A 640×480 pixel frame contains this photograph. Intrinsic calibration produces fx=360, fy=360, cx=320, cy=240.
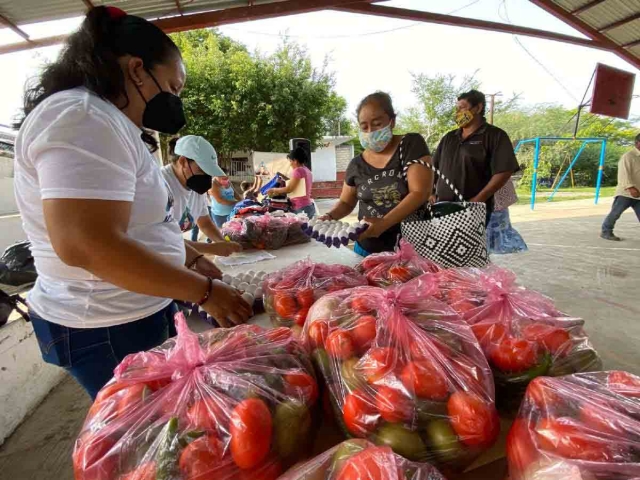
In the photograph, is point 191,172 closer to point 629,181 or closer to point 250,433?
point 250,433

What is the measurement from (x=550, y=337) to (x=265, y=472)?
25.2 inches

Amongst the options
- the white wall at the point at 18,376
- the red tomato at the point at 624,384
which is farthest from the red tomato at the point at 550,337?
the white wall at the point at 18,376

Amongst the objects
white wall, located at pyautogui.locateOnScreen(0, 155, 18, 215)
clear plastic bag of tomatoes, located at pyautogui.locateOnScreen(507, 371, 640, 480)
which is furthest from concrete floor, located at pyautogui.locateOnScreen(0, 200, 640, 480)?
white wall, located at pyautogui.locateOnScreen(0, 155, 18, 215)

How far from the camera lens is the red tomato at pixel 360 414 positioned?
0.61 metres

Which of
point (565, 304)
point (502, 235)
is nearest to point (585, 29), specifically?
point (565, 304)

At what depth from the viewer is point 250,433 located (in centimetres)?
54

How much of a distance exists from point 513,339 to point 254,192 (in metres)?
6.14

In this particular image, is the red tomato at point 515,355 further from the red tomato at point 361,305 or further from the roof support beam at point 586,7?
the roof support beam at point 586,7

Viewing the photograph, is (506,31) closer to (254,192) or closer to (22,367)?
(254,192)

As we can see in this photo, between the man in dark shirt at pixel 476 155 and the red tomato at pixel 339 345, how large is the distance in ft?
7.31

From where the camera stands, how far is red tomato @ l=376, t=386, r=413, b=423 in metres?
0.60

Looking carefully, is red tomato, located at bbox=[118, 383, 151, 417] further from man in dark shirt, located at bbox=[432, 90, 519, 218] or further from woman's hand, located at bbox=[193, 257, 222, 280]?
man in dark shirt, located at bbox=[432, 90, 519, 218]

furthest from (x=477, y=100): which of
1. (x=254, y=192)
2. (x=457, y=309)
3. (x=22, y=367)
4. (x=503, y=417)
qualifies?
(x=254, y=192)

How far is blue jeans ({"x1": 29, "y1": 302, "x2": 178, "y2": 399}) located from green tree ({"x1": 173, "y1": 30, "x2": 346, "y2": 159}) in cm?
1261
